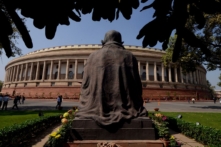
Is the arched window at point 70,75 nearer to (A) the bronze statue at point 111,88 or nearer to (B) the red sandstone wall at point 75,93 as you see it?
(B) the red sandstone wall at point 75,93

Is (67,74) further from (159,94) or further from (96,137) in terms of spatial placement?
(96,137)

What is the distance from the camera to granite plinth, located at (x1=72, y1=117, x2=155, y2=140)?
5848mm

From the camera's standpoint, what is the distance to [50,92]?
43.8 metres

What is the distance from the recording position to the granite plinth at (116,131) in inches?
230

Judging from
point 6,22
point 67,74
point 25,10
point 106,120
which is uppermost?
point 67,74

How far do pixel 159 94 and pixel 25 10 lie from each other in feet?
146

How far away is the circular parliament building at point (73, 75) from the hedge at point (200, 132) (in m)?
33.4

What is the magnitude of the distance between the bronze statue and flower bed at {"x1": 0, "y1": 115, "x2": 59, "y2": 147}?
2295mm

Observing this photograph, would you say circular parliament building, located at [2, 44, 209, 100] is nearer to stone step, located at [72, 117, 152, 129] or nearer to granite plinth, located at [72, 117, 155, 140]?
stone step, located at [72, 117, 152, 129]

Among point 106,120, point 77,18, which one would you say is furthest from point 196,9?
point 106,120

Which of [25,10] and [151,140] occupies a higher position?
[25,10]

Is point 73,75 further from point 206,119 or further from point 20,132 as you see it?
point 20,132

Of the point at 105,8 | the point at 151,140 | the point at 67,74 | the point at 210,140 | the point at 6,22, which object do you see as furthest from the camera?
the point at 67,74

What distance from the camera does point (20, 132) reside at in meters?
6.78
